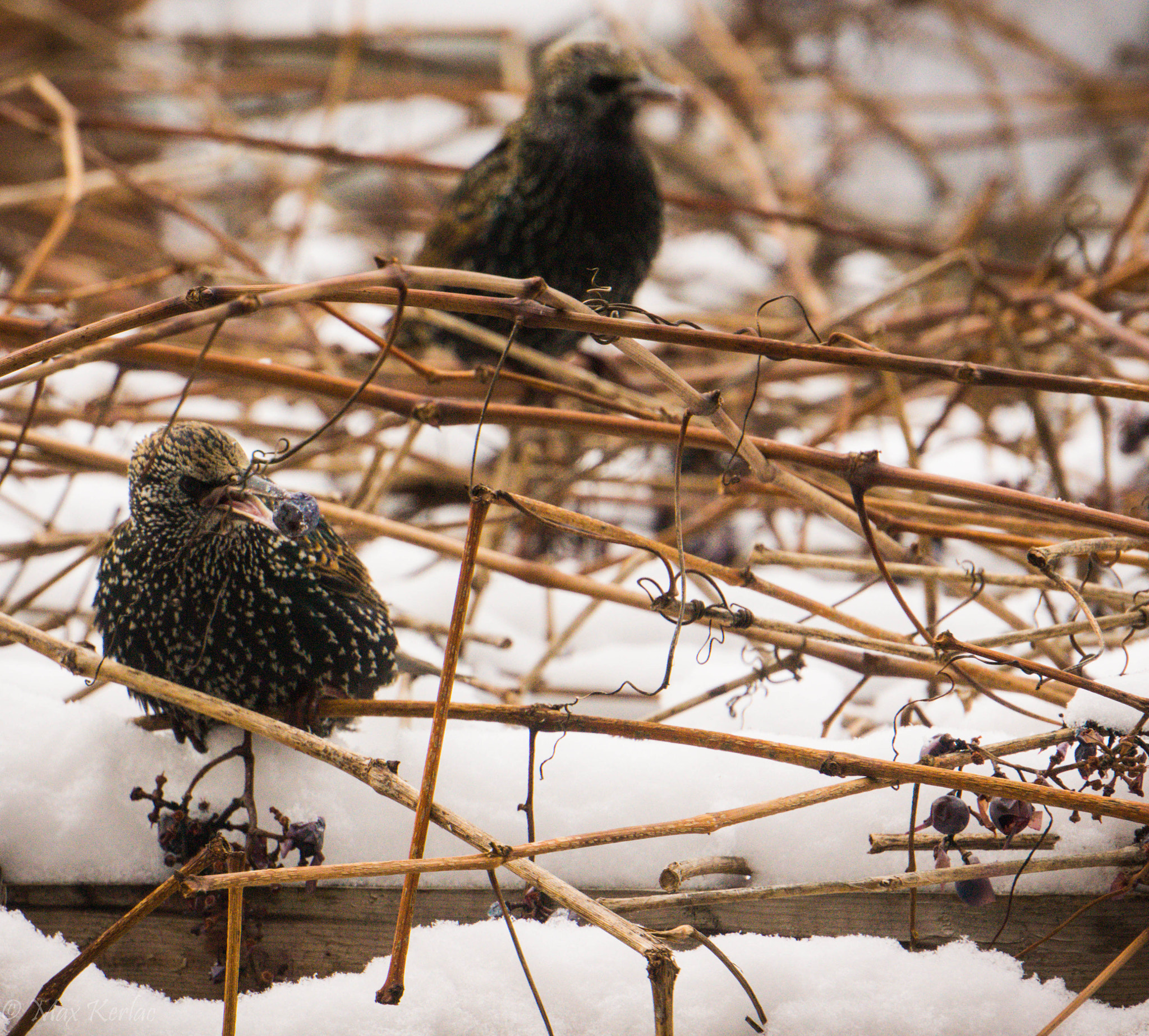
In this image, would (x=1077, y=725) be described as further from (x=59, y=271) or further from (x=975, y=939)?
(x=59, y=271)

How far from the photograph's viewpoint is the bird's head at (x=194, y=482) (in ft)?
4.75

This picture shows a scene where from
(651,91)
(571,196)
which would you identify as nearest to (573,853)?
(571,196)

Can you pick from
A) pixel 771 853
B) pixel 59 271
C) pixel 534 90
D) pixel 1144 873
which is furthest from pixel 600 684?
pixel 59 271

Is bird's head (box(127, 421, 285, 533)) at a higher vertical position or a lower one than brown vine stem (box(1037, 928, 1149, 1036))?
higher

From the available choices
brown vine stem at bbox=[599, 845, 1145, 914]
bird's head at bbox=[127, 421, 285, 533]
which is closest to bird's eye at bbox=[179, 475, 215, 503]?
bird's head at bbox=[127, 421, 285, 533]

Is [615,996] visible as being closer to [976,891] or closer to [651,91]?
[976,891]

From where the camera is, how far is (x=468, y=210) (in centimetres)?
286

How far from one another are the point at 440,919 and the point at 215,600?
54cm

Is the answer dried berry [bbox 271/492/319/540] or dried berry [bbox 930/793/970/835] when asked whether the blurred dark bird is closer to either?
dried berry [bbox 271/492/319/540]

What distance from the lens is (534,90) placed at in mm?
2938

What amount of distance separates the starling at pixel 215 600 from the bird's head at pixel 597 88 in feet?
5.50

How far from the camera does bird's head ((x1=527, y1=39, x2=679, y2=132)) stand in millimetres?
2775

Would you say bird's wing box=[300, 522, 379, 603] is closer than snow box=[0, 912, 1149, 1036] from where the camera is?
No

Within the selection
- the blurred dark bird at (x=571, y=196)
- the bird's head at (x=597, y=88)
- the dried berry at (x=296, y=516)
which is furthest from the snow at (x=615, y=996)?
the bird's head at (x=597, y=88)
